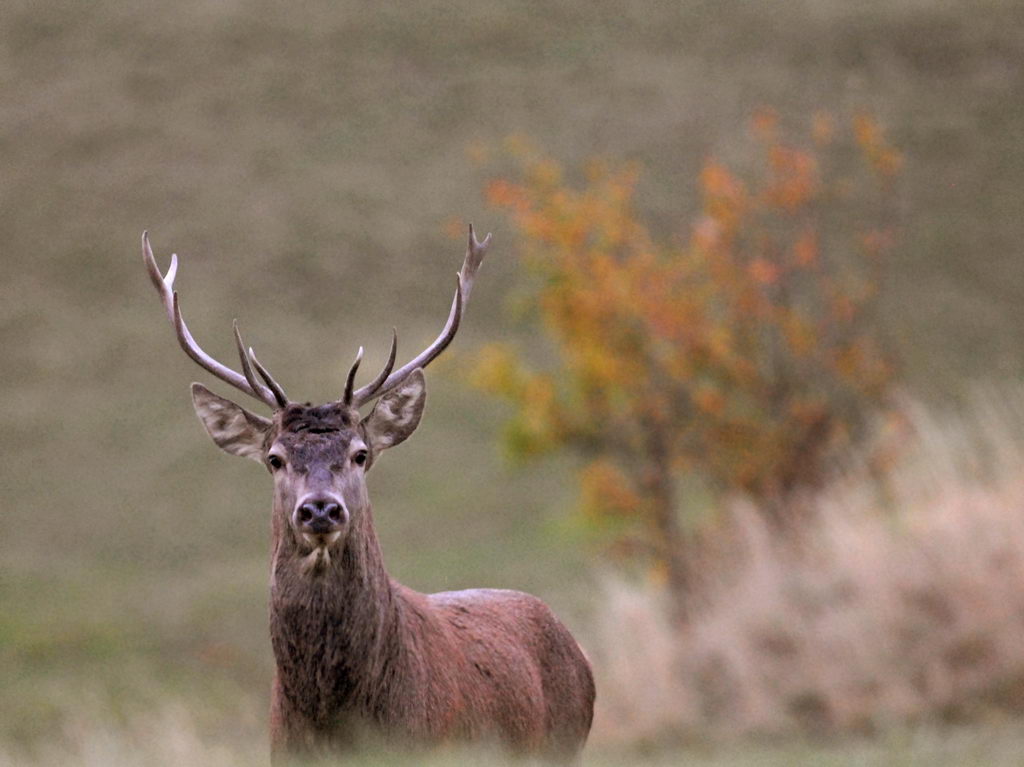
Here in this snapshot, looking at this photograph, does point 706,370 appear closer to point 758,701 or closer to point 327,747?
point 758,701

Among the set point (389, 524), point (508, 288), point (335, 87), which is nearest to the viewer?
point (389, 524)

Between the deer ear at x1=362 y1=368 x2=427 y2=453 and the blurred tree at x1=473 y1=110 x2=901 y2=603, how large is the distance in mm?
10792

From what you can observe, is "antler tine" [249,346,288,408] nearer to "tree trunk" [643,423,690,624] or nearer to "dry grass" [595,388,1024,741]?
"dry grass" [595,388,1024,741]

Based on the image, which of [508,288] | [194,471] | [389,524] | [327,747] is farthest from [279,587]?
[508,288]

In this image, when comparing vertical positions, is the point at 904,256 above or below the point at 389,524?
above

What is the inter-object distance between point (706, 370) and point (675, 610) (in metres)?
3.86

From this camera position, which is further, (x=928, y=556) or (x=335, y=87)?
(x=335, y=87)

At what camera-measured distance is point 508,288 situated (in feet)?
144

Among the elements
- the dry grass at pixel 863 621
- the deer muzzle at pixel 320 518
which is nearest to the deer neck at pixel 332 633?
the deer muzzle at pixel 320 518

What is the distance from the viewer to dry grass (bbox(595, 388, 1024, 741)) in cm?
1433

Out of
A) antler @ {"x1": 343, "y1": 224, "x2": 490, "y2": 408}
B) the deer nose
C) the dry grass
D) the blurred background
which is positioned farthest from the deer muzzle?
the dry grass

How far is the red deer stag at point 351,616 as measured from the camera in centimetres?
794

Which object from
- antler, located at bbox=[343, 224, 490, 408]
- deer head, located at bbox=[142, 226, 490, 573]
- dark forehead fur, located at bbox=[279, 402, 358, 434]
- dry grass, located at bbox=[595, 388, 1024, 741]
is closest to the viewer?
deer head, located at bbox=[142, 226, 490, 573]

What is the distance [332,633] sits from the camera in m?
8.02
